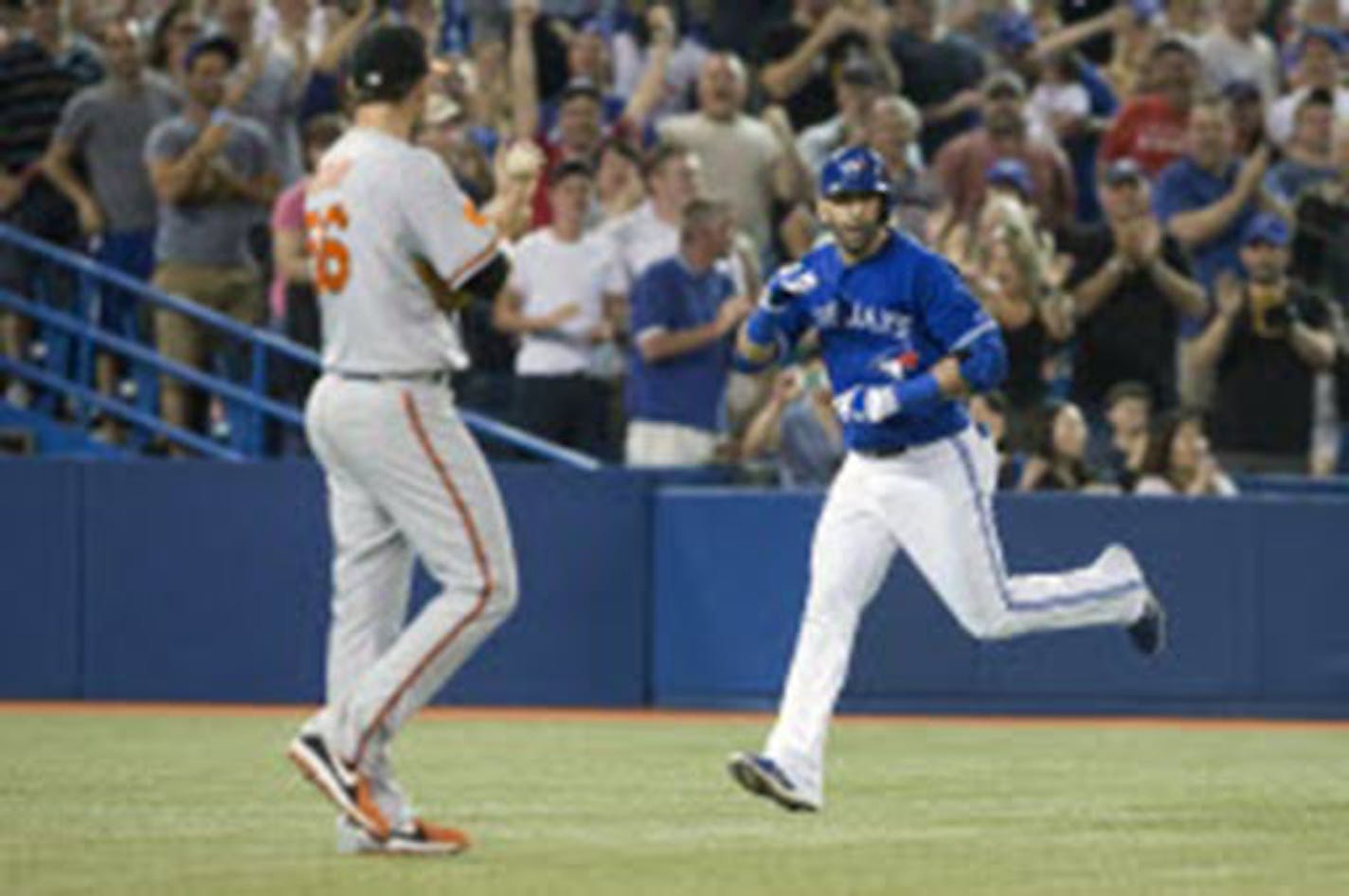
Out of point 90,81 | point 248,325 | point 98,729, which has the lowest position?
point 98,729

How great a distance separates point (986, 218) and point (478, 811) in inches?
279

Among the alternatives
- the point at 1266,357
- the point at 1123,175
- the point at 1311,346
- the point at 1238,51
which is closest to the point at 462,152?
the point at 1123,175

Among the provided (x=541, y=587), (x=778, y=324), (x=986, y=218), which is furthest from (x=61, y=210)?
(x=778, y=324)

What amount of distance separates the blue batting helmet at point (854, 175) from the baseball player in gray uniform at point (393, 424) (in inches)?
75.3

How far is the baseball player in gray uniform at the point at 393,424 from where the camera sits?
8844 mm

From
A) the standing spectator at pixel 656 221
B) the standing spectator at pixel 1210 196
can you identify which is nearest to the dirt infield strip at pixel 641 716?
the standing spectator at pixel 656 221

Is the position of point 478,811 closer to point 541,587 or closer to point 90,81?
point 541,587

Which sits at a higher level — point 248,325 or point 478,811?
point 248,325

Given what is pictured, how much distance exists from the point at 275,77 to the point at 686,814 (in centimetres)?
926

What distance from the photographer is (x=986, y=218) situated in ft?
55.1

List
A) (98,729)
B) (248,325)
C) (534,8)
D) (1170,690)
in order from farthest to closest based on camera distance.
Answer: (534,8) < (248,325) < (1170,690) < (98,729)

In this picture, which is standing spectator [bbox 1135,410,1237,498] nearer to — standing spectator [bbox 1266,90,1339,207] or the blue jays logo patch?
standing spectator [bbox 1266,90,1339,207]

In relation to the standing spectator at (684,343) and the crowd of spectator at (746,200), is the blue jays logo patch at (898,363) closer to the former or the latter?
the crowd of spectator at (746,200)

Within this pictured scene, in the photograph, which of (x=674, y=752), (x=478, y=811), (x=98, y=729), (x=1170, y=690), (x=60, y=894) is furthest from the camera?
(x=1170, y=690)
